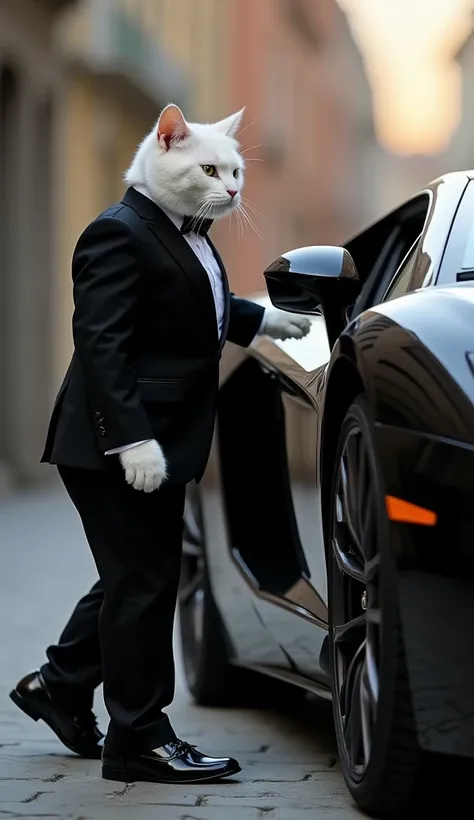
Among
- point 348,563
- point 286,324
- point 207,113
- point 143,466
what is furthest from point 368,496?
point 207,113

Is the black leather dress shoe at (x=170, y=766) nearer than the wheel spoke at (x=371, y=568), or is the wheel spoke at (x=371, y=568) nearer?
the wheel spoke at (x=371, y=568)

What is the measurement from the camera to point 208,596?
548 cm

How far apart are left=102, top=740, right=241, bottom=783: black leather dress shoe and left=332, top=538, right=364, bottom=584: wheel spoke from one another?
712 mm

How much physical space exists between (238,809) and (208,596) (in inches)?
70.0

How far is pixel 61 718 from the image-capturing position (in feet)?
15.2

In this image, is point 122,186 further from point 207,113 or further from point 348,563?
point 348,563

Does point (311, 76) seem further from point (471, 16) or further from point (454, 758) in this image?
point (454, 758)

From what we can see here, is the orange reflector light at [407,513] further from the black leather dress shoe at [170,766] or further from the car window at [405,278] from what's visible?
the black leather dress shoe at [170,766]

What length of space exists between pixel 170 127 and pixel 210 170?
0.14 metres

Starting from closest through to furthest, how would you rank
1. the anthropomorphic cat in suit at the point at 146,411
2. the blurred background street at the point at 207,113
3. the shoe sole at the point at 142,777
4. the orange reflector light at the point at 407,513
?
the orange reflector light at the point at 407,513, the anthropomorphic cat in suit at the point at 146,411, the shoe sole at the point at 142,777, the blurred background street at the point at 207,113

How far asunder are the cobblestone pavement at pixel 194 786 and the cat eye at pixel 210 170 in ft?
4.80

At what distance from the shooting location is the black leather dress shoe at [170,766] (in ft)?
13.3

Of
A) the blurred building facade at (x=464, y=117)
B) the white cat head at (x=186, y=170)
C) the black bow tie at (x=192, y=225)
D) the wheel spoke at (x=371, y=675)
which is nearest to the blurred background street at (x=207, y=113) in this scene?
the blurred building facade at (x=464, y=117)

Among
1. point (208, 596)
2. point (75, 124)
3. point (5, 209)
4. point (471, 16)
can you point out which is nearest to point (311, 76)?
point (471, 16)
